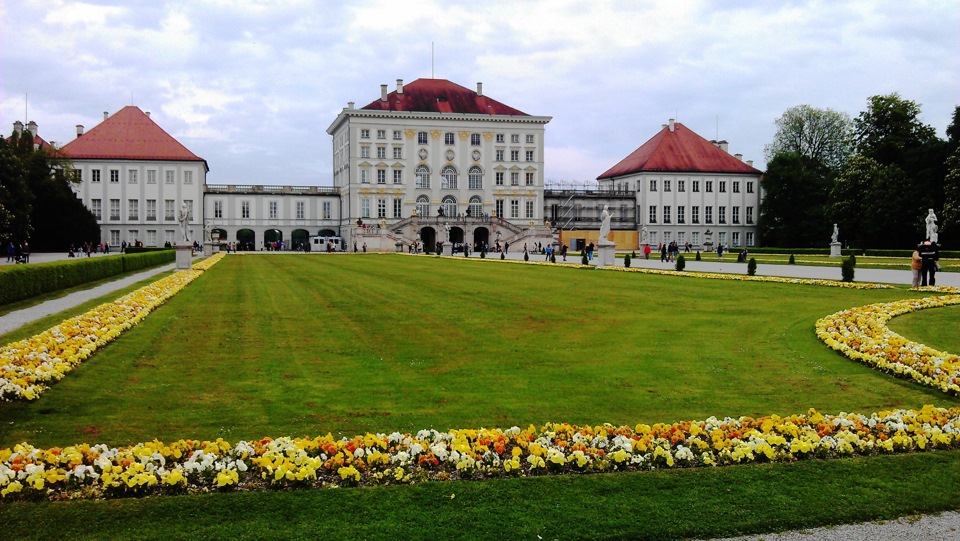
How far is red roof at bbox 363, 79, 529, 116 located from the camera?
282 feet

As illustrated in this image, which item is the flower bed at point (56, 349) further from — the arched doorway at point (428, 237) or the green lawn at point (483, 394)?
the arched doorway at point (428, 237)

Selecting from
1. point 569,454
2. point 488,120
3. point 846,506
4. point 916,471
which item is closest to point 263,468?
point 569,454

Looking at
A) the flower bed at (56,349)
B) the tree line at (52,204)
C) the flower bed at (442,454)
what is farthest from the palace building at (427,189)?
the flower bed at (442,454)

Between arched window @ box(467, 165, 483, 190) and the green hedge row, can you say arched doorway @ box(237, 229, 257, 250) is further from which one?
the green hedge row

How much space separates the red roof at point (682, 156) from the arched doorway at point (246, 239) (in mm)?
42641

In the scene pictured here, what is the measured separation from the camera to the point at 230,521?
5.16m

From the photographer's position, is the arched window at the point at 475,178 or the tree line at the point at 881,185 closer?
the tree line at the point at 881,185

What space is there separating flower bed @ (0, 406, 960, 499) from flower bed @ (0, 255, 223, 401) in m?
2.54

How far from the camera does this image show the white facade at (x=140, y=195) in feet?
260

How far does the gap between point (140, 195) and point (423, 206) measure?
28.6 metres

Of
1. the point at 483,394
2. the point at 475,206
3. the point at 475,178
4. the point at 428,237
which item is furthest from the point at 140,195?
the point at 483,394

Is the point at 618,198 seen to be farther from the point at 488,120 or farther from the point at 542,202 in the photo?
the point at 488,120

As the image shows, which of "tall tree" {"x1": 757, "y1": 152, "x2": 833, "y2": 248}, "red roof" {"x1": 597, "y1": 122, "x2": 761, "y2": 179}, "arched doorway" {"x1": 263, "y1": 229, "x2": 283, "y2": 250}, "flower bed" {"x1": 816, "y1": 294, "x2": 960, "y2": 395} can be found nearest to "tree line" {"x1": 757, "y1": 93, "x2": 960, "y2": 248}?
"tall tree" {"x1": 757, "y1": 152, "x2": 833, "y2": 248}

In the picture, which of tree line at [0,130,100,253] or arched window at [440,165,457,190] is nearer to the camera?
tree line at [0,130,100,253]
